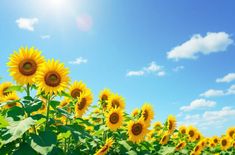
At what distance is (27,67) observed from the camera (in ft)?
22.9

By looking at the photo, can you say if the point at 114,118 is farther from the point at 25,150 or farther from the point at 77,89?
the point at 25,150

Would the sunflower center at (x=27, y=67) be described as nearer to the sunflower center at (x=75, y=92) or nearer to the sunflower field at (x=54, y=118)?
the sunflower field at (x=54, y=118)

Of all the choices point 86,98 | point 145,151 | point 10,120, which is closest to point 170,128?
point 145,151

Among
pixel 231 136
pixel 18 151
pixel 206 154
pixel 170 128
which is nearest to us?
pixel 18 151

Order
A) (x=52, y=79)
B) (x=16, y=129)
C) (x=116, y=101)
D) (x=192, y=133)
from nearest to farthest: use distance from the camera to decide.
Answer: (x=16, y=129)
(x=52, y=79)
(x=116, y=101)
(x=192, y=133)

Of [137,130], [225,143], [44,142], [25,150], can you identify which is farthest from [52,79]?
[225,143]

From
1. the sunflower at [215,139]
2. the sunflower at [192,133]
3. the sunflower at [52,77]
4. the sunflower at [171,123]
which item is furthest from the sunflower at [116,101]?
the sunflower at [215,139]

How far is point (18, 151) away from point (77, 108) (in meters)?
3.46

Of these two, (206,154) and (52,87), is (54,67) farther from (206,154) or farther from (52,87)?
(206,154)

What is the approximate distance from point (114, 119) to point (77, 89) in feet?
3.58

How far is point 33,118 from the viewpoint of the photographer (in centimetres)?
598

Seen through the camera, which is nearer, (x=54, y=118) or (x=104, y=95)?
(x=54, y=118)

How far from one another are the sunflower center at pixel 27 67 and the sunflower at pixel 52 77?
195 mm

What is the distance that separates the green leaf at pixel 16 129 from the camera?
5.38 metres
